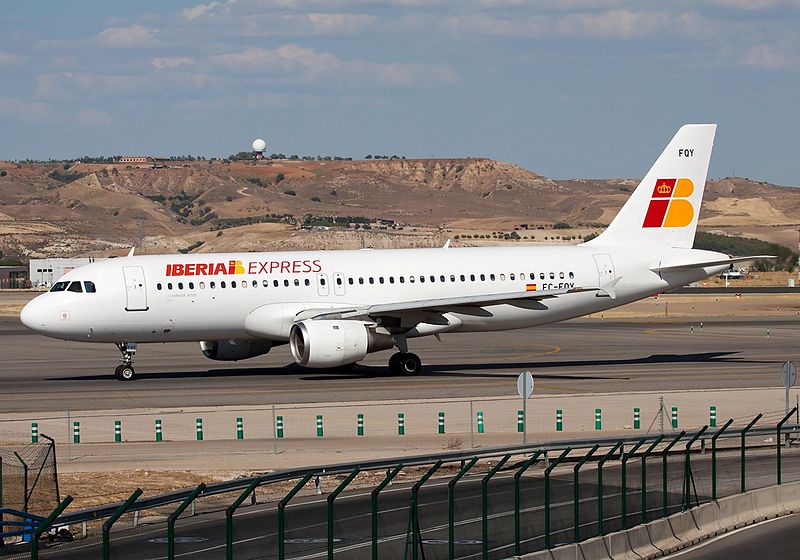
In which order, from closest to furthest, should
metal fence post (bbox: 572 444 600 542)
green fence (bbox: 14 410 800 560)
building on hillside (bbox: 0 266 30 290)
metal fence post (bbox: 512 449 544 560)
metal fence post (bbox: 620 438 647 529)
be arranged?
green fence (bbox: 14 410 800 560) → metal fence post (bbox: 512 449 544 560) → metal fence post (bbox: 572 444 600 542) → metal fence post (bbox: 620 438 647 529) → building on hillside (bbox: 0 266 30 290)

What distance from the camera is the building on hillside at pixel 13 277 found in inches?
5955

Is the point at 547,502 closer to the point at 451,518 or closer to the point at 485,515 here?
the point at 485,515

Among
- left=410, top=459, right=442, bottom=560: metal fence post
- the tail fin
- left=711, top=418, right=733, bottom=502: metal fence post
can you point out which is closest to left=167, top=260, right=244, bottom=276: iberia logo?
the tail fin

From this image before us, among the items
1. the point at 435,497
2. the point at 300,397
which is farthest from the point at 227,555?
the point at 300,397

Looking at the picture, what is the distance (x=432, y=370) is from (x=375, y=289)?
12.9 feet

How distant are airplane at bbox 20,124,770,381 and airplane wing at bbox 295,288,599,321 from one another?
0.16ft

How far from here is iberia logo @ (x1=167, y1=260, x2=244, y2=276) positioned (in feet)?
157

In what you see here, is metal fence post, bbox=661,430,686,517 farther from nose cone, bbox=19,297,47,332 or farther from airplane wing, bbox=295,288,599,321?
nose cone, bbox=19,297,47,332

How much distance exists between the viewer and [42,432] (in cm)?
3447

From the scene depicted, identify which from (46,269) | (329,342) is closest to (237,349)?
(329,342)

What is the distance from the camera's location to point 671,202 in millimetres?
53469

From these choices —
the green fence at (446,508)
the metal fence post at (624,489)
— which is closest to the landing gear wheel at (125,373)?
the green fence at (446,508)

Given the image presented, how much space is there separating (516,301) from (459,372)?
13.5 feet

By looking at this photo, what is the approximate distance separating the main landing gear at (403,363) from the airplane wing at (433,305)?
1.68m
